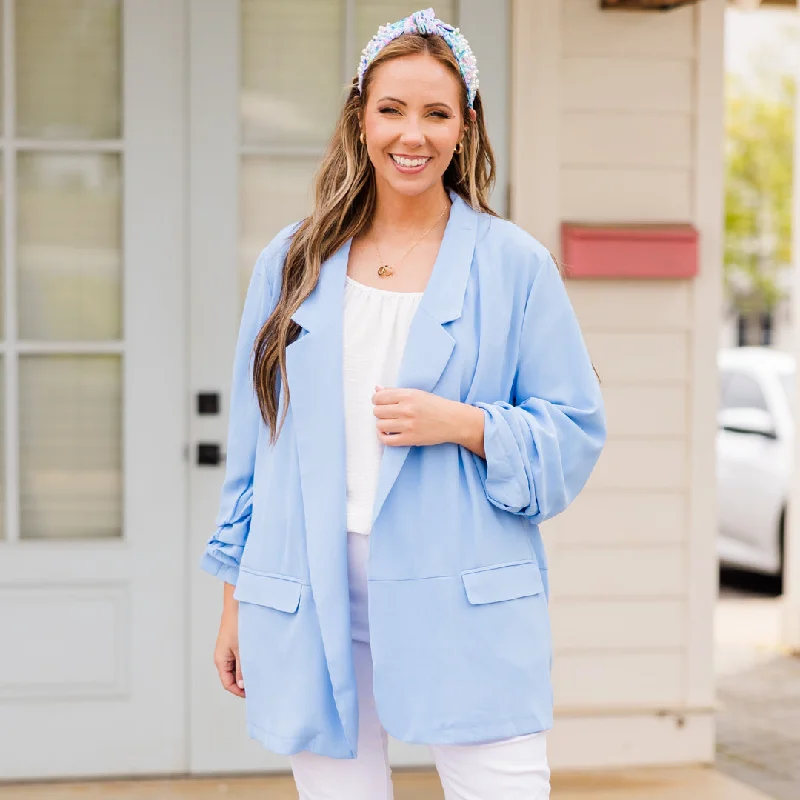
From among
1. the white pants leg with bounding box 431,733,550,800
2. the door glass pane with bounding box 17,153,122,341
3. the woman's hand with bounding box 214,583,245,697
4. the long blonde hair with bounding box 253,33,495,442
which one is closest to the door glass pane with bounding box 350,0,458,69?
the door glass pane with bounding box 17,153,122,341

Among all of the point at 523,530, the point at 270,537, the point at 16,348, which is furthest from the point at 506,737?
the point at 16,348

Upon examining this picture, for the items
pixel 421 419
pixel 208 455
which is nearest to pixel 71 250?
pixel 208 455

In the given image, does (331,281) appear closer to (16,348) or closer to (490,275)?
(490,275)

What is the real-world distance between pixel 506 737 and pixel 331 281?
2.29ft

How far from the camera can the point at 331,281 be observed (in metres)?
1.84

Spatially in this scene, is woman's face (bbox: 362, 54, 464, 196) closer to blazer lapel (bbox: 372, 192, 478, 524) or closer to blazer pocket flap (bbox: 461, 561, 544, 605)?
blazer lapel (bbox: 372, 192, 478, 524)

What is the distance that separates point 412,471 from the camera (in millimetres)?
1750

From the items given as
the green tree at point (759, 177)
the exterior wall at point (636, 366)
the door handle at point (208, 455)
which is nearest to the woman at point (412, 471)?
the door handle at point (208, 455)

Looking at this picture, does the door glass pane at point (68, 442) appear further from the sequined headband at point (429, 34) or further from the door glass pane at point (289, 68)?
the sequined headband at point (429, 34)

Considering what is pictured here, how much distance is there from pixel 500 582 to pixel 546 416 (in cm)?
24

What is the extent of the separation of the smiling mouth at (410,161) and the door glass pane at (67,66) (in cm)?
201

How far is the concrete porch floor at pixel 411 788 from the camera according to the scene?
3498 millimetres

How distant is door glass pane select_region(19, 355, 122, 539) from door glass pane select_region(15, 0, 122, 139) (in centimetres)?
68

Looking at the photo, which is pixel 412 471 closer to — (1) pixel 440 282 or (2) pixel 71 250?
(1) pixel 440 282
